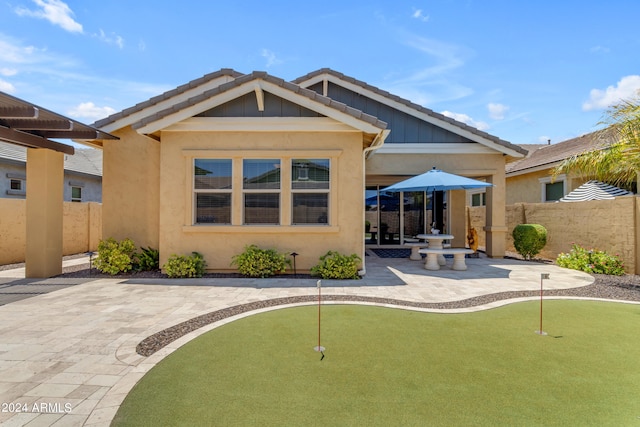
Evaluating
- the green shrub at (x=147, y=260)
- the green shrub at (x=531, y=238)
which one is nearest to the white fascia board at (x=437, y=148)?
the green shrub at (x=531, y=238)

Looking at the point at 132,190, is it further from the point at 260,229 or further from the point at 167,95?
the point at 260,229

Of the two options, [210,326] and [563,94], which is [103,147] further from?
[563,94]

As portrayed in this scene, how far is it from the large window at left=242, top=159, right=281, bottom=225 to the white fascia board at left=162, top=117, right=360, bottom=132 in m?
0.96

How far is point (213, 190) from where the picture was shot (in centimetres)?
921

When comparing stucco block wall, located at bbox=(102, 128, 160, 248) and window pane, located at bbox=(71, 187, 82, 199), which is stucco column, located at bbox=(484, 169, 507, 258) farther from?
window pane, located at bbox=(71, 187, 82, 199)

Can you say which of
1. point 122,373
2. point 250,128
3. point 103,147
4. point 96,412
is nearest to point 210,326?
point 122,373

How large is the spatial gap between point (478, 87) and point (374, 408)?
14159 mm

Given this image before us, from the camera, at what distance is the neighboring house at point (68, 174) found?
1612 cm

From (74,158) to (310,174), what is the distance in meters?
21.1

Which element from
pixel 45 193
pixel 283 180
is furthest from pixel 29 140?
pixel 283 180

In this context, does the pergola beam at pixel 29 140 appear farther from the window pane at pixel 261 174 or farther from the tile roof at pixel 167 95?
the window pane at pixel 261 174

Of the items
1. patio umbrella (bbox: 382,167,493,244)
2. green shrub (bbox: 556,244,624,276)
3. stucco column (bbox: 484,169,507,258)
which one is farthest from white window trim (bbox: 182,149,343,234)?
green shrub (bbox: 556,244,624,276)

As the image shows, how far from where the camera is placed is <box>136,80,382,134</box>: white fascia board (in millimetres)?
8734

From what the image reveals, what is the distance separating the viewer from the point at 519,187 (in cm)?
1953
